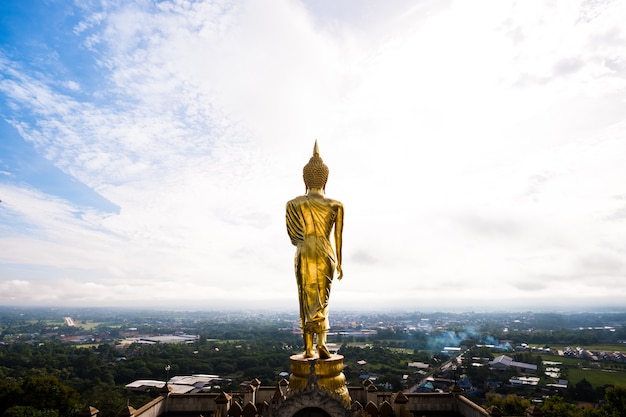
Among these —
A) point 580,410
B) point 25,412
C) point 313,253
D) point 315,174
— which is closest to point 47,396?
point 25,412

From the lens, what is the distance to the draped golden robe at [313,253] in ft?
39.4

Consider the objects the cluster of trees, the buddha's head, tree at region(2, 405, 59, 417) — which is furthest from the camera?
the cluster of trees

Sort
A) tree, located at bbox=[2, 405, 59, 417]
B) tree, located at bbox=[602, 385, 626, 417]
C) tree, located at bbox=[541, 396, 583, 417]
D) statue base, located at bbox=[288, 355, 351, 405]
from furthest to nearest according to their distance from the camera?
tree, located at bbox=[541, 396, 583, 417]
tree, located at bbox=[602, 385, 626, 417]
tree, located at bbox=[2, 405, 59, 417]
statue base, located at bbox=[288, 355, 351, 405]

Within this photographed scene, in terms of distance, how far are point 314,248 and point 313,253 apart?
15cm

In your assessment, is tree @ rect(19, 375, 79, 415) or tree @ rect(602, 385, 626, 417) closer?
tree @ rect(602, 385, 626, 417)

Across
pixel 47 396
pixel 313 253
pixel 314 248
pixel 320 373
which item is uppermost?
pixel 314 248

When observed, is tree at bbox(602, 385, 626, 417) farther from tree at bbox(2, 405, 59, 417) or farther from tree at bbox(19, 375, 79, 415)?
tree at bbox(19, 375, 79, 415)

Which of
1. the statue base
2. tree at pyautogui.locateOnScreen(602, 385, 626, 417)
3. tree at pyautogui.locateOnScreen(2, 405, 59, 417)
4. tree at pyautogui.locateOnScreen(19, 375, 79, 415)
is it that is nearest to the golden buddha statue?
the statue base

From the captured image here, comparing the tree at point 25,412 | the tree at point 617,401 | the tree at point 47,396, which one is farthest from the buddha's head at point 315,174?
the tree at point 617,401

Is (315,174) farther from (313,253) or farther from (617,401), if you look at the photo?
(617,401)

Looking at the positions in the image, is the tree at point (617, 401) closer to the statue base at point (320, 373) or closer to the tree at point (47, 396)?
the statue base at point (320, 373)

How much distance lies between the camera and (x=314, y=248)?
483 inches

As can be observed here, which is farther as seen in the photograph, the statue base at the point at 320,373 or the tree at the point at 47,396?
the tree at the point at 47,396

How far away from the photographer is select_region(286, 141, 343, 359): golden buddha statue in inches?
469
